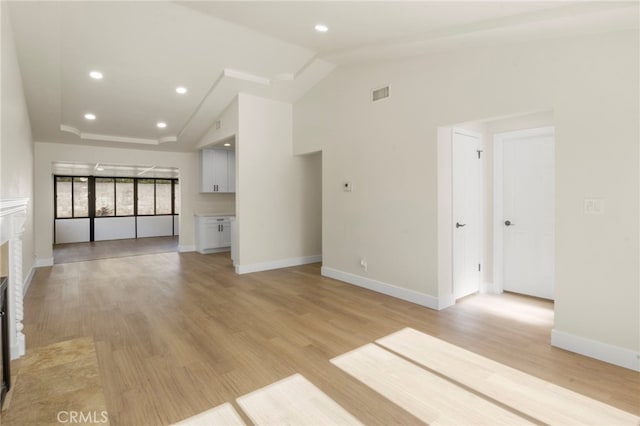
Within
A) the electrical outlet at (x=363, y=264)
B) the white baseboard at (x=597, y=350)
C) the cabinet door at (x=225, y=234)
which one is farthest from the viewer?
the cabinet door at (x=225, y=234)

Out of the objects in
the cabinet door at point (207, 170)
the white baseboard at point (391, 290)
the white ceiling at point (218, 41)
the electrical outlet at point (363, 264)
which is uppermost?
the white ceiling at point (218, 41)

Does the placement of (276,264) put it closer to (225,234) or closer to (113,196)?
(225,234)

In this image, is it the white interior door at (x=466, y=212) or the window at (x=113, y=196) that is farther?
the window at (x=113, y=196)

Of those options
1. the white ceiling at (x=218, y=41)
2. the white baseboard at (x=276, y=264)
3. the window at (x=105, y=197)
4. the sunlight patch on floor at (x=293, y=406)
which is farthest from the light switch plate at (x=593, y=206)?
the window at (x=105, y=197)

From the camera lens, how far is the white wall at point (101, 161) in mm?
6699

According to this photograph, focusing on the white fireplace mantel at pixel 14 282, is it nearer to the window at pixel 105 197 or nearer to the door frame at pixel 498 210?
the door frame at pixel 498 210

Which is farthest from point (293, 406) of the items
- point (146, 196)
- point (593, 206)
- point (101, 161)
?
point (146, 196)

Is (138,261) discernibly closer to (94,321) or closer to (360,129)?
(94,321)

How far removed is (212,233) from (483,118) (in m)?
6.61

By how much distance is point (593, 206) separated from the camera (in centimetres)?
263

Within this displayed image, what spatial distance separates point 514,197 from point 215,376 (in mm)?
4091

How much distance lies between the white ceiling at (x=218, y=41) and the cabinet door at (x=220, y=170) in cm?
198

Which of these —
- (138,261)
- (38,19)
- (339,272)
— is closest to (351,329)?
(339,272)

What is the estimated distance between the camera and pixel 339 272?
17.1 feet
